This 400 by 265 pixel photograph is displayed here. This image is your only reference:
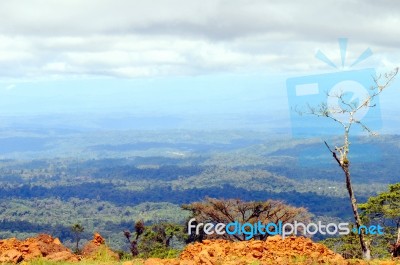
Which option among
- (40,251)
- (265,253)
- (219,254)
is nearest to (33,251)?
(40,251)

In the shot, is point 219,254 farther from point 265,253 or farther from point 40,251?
point 40,251

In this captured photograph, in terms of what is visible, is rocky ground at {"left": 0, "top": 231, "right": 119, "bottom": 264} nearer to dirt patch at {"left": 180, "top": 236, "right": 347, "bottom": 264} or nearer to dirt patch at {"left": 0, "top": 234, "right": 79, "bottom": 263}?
dirt patch at {"left": 0, "top": 234, "right": 79, "bottom": 263}

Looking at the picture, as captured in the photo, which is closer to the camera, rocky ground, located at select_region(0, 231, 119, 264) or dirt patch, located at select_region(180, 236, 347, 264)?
dirt patch, located at select_region(180, 236, 347, 264)

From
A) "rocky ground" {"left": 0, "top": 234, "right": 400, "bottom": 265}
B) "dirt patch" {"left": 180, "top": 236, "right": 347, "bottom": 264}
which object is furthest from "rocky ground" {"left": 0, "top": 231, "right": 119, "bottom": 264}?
"dirt patch" {"left": 180, "top": 236, "right": 347, "bottom": 264}

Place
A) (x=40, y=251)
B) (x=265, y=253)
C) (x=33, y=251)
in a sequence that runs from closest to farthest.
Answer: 1. (x=265, y=253)
2. (x=33, y=251)
3. (x=40, y=251)

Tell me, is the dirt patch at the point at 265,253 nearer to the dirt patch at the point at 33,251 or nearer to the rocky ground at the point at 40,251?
the rocky ground at the point at 40,251

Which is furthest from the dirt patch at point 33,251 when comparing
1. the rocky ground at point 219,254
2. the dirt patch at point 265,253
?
the dirt patch at point 265,253

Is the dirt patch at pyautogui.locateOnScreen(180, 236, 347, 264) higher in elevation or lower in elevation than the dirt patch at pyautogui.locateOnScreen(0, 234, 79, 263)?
lower

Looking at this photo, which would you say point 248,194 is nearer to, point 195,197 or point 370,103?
point 195,197

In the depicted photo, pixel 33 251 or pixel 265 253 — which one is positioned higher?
pixel 33 251

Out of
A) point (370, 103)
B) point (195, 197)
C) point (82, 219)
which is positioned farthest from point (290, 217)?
point (195, 197)

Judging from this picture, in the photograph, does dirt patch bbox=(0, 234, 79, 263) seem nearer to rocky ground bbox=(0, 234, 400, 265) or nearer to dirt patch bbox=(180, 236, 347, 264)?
rocky ground bbox=(0, 234, 400, 265)

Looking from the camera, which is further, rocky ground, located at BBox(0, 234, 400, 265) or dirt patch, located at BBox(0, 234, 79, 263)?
dirt patch, located at BBox(0, 234, 79, 263)

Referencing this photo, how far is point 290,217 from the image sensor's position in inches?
1309
